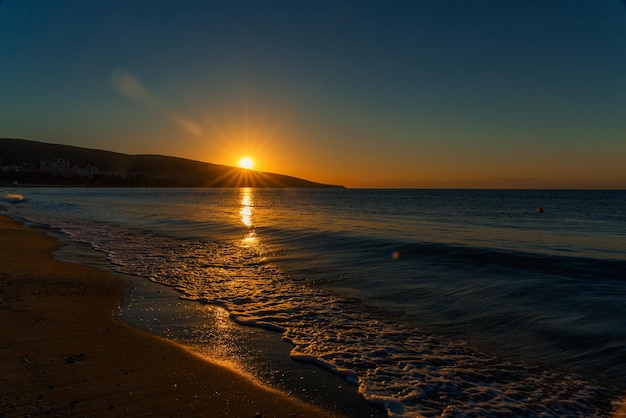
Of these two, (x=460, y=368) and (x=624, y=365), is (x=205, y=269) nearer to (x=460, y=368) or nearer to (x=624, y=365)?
(x=460, y=368)

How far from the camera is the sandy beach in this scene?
445 cm

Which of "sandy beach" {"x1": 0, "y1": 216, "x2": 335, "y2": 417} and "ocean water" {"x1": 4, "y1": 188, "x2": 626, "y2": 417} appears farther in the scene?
"ocean water" {"x1": 4, "y1": 188, "x2": 626, "y2": 417}

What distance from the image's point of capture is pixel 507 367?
6.25 meters

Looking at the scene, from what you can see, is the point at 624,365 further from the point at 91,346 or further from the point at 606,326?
the point at 91,346

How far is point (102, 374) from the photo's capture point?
5195 millimetres

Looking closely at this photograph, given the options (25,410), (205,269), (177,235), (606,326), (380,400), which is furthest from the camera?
(177,235)

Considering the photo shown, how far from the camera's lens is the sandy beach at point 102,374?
445 centimetres

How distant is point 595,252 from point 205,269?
1659cm

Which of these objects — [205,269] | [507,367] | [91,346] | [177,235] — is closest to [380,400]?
[507,367]

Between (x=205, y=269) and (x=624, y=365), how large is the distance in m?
11.1

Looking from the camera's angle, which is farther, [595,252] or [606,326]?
[595,252]

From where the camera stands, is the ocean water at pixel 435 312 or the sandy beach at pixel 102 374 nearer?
the sandy beach at pixel 102 374

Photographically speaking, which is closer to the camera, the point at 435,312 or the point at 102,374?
the point at 102,374

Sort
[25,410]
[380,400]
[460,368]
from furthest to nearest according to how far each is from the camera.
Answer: [460,368] < [380,400] < [25,410]
